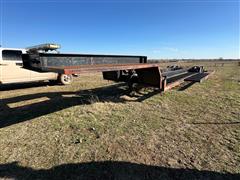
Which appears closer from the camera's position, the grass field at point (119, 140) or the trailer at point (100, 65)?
the grass field at point (119, 140)

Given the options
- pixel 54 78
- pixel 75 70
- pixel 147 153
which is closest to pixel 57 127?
pixel 75 70

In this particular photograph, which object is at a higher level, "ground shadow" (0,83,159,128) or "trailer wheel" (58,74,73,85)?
"trailer wheel" (58,74,73,85)

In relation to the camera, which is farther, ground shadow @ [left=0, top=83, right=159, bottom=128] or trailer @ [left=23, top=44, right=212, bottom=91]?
ground shadow @ [left=0, top=83, right=159, bottom=128]

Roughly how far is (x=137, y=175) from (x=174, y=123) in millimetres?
1967

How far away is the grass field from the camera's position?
254cm

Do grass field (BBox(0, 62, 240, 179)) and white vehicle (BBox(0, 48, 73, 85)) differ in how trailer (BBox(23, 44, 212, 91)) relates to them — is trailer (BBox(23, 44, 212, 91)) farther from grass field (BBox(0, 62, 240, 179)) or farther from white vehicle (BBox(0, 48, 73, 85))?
white vehicle (BBox(0, 48, 73, 85))

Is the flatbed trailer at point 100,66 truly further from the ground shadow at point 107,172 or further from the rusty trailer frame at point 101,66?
the ground shadow at point 107,172

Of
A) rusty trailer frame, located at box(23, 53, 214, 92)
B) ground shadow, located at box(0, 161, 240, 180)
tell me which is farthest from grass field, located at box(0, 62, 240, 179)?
rusty trailer frame, located at box(23, 53, 214, 92)

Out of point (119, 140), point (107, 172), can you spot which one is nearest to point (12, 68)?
point (119, 140)

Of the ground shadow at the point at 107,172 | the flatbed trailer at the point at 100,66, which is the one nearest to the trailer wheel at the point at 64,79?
the flatbed trailer at the point at 100,66

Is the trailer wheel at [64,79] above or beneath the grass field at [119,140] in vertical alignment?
above

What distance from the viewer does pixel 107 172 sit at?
251cm

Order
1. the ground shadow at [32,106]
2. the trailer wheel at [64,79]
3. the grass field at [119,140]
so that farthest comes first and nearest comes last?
the trailer wheel at [64,79], the ground shadow at [32,106], the grass field at [119,140]

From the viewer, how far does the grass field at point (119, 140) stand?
8.32 ft
